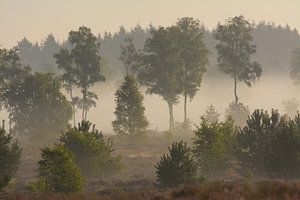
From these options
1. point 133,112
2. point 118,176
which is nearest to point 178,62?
point 133,112

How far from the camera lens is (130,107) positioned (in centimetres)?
4734

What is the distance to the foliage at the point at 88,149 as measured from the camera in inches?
1211

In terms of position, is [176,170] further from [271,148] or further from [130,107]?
[130,107]

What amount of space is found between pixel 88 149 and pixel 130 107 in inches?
647

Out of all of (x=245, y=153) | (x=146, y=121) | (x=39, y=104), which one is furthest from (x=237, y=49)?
(x=245, y=153)

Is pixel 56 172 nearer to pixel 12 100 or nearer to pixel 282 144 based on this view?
pixel 282 144

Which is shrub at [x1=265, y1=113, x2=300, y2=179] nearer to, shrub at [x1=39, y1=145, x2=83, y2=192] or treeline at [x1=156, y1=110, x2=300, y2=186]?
treeline at [x1=156, y1=110, x2=300, y2=186]

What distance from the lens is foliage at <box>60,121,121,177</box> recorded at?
1211 inches

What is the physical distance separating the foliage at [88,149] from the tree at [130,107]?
41.8ft

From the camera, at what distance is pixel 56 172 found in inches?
985

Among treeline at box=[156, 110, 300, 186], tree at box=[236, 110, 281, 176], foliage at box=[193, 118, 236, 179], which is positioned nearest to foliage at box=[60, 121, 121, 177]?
treeline at box=[156, 110, 300, 186]

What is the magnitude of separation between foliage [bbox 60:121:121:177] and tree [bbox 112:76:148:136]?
12.7m

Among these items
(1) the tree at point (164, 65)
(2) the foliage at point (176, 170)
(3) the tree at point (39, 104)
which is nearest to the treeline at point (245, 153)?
(2) the foliage at point (176, 170)

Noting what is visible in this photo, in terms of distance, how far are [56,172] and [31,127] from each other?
121 feet
